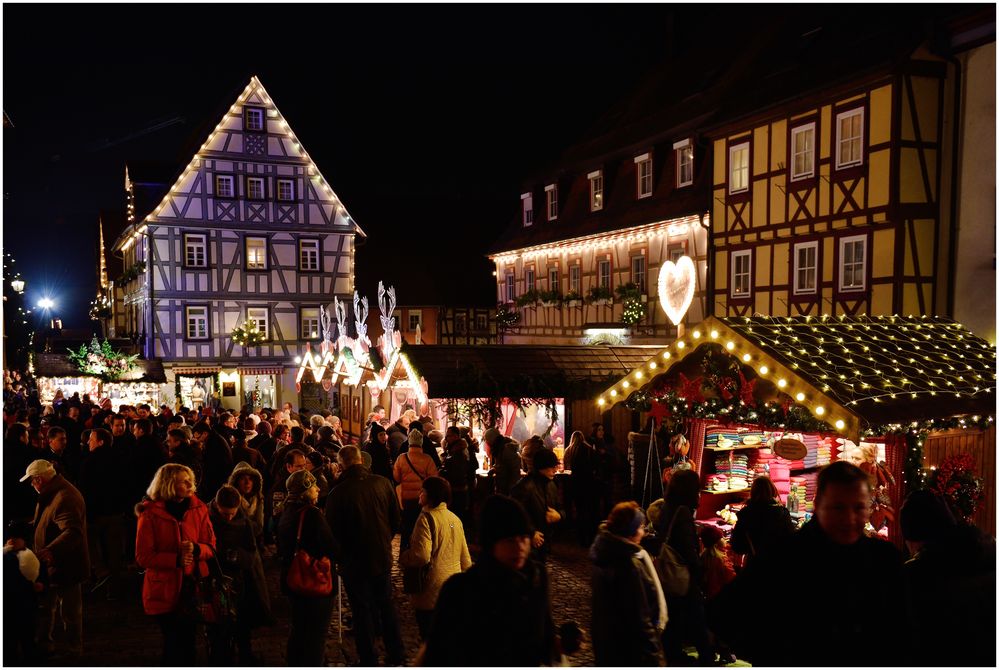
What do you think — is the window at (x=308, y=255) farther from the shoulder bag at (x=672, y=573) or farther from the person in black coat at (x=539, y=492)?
the shoulder bag at (x=672, y=573)

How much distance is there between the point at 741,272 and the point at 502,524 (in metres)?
16.8

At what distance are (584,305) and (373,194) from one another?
1957cm

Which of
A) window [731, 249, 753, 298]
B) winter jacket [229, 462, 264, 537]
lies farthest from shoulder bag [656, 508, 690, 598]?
window [731, 249, 753, 298]

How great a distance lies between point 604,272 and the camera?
79.4 feet

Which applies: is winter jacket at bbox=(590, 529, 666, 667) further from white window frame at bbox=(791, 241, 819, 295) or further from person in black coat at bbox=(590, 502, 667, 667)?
white window frame at bbox=(791, 241, 819, 295)

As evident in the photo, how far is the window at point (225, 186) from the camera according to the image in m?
27.8

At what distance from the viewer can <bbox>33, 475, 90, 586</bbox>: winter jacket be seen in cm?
616

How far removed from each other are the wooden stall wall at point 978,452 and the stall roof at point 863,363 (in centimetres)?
43

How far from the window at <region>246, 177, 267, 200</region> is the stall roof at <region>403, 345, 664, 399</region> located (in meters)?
15.6

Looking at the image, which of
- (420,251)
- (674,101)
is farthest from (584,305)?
(420,251)

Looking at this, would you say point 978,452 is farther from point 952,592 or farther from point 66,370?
point 66,370

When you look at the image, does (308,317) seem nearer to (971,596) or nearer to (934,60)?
(934,60)

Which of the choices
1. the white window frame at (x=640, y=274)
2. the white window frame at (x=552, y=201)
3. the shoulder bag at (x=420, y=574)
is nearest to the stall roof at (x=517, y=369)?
the white window frame at (x=640, y=274)

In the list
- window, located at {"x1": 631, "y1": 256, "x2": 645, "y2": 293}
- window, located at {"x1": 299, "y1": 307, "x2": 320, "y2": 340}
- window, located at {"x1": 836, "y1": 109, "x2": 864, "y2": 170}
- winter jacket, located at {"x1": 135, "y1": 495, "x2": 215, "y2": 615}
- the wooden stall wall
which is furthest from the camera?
window, located at {"x1": 299, "y1": 307, "x2": 320, "y2": 340}
